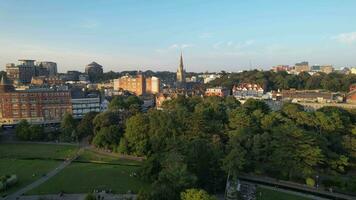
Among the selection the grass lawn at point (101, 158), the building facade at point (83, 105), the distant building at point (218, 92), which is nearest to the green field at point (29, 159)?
the grass lawn at point (101, 158)

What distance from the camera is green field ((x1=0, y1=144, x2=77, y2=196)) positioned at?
3776 centimetres

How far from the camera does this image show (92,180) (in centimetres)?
3528

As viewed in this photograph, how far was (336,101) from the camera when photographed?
77312mm

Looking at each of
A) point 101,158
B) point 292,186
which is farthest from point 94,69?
point 292,186

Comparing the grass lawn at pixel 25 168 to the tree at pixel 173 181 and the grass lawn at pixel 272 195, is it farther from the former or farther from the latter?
the grass lawn at pixel 272 195

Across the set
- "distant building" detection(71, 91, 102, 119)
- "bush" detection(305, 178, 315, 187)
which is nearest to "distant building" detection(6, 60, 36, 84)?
"distant building" detection(71, 91, 102, 119)

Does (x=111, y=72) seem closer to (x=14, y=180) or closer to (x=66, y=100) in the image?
(x=66, y=100)

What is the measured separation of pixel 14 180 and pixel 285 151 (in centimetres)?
2968

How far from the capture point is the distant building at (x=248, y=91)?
9050 cm

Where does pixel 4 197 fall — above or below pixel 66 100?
below

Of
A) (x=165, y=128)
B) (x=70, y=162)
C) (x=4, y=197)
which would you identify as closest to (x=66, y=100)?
(x=70, y=162)

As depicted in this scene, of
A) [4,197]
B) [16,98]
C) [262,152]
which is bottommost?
[4,197]

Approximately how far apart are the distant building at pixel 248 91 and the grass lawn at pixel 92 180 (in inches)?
2247

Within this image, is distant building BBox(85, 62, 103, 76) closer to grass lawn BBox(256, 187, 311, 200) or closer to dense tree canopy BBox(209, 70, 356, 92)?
dense tree canopy BBox(209, 70, 356, 92)
